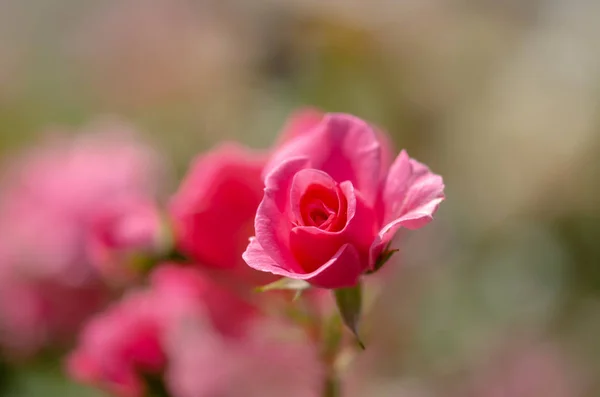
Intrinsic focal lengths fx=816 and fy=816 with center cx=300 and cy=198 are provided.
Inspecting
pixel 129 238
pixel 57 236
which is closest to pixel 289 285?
pixel 129 238

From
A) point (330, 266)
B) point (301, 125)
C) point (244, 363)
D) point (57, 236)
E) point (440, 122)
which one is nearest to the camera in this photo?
point (330, 266)

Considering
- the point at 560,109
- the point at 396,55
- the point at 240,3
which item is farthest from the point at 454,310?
the point at 240,3

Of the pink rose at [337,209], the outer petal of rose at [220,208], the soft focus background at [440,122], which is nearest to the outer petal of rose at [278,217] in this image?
the pink rose at [337,209]

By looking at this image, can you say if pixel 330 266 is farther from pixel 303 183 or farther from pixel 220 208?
pixel 220 208

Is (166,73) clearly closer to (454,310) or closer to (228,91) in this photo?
(228,91)

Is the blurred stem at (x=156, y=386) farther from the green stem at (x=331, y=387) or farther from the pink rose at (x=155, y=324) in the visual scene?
the green stem at (x=331, y=387)

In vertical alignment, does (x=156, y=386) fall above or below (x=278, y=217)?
below

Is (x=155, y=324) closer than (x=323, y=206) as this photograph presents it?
No
